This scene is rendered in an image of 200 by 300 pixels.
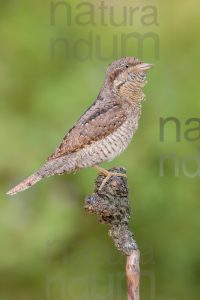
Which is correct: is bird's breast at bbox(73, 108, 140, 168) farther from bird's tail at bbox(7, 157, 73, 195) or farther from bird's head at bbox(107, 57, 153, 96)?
bird's head at bbox(107, 57, 153, 96)

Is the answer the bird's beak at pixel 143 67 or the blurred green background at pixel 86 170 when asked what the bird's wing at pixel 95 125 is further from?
the blurred green background at pixel 86 170

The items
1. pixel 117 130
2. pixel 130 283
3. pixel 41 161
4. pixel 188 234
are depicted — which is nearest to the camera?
pixel 130 283

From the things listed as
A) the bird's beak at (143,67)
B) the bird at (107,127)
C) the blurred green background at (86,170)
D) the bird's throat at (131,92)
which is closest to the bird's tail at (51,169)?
the bird at (107,127)

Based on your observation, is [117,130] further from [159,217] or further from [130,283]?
[159,217]

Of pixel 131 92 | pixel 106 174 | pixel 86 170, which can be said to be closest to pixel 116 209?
pixel 106 174

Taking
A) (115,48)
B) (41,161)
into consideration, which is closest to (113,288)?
Answer: (41,161)
